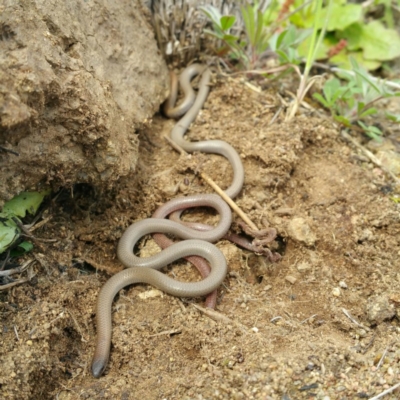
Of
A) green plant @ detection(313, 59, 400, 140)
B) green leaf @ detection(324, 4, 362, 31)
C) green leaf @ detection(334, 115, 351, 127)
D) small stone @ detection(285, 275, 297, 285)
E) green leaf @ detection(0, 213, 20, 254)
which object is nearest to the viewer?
green leaf @ detection(0, 213, 20, 254)

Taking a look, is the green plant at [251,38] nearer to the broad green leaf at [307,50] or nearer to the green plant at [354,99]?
the broad green leaf at [307,50]

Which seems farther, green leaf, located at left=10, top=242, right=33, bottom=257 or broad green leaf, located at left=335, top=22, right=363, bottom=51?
broad green leaf, located at left=335, top=22, right=363, bottom=51

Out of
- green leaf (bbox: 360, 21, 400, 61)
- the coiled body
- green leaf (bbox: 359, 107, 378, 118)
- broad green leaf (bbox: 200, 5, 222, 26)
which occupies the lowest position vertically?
the coiled body

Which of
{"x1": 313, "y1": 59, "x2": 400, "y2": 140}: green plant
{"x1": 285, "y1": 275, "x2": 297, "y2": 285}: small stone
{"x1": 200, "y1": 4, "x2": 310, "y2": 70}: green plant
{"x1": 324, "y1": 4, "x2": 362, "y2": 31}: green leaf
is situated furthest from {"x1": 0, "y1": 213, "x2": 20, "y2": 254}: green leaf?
{"x1": 324, "y1": 4, "x2": 362, "y2": 31}: green leaf

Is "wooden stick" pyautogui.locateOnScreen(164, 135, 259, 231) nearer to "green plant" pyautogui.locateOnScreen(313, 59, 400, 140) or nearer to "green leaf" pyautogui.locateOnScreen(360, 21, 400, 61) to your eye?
"green plant" pyautogui.locateOnScreen(313, 59, 400, 140)

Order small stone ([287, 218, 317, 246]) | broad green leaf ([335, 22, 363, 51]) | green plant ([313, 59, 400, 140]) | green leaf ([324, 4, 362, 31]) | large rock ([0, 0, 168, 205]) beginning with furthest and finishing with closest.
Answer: broad green leaf ([335, 22, 363, 51]) → green leaf ([324, 4, 362, 31]) → green plant ([313, 59, 400, 140]) → small stone ([287, 218, 317, 246]) → large rock ([0, 0, 168, 205])

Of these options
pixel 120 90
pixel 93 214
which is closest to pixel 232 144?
pixel 120 90

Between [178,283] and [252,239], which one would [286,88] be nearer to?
[252,239]

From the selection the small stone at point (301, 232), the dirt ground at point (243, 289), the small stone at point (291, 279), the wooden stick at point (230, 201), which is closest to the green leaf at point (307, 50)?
the dirt ground at point (243, 289)
